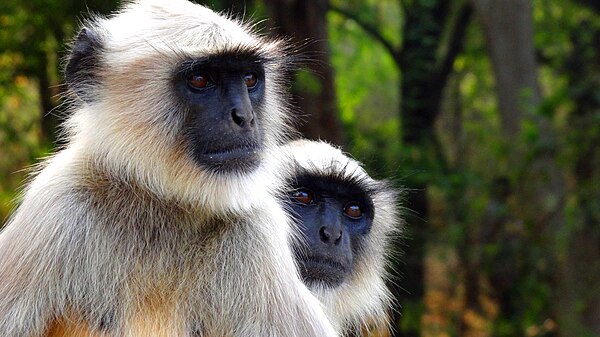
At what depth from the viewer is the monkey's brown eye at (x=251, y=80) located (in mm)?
3645

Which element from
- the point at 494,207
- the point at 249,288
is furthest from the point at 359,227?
the point at 494,207

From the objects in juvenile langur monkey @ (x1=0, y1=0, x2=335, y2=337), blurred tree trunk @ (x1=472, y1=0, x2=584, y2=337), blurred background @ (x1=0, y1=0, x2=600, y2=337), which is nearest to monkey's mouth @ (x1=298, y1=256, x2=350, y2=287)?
juvenile langur monkey @ (x1=0, y1=0, x2=335, y2=337)

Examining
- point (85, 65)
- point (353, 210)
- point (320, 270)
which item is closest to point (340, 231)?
point (320, 270)

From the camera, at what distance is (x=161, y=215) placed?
136 inches

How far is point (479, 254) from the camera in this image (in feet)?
29.3

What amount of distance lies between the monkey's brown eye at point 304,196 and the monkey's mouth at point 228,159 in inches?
33.2

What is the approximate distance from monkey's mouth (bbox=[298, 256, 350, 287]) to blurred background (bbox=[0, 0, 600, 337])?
1412 millimetres

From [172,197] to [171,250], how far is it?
19 centimetres

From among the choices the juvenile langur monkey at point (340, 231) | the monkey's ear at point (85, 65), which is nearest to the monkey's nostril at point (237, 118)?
the monkey's ear at point (85, 65)

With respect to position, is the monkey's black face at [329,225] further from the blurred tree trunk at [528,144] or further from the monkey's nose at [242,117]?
the blurred tree trunk at [528,144]

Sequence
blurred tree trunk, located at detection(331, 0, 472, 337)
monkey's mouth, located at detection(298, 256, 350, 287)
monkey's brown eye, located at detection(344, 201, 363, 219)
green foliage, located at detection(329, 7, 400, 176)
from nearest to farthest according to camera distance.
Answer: monkey's mouth, located at detection(298, 256, 350, 287) < monkey's brown eye, located at detection(344, 201, 363, 219) < blurred tree trunk, located at detection(331, 0, 472, 337) < green foliage, located at detection(329, 7, 400, 176)

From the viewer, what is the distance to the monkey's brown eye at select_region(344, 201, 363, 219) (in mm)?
4512

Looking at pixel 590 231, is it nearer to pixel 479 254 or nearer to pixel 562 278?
pixel 562 278

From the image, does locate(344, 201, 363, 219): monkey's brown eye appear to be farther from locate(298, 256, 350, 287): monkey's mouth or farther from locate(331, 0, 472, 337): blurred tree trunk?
locate(331, 0, 472, 337): blurred tree trunk
